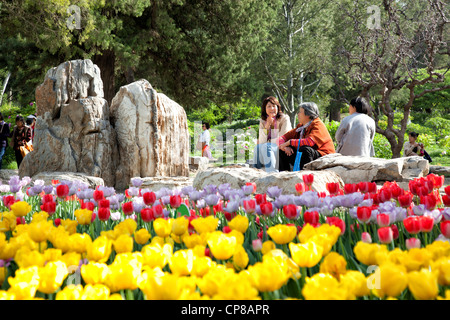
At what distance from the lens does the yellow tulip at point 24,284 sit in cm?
94

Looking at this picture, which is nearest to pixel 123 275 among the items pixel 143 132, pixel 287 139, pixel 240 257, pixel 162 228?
pixel 240 257

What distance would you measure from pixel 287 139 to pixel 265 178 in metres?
1.78

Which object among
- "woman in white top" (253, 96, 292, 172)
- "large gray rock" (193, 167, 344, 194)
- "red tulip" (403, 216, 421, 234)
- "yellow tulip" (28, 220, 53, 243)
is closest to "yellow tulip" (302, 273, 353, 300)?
"red tulip" (403, 216, 421, 234)

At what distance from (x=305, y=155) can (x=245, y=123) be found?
76.7ft

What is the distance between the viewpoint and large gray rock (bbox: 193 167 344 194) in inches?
167

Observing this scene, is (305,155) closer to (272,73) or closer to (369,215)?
(369,215)

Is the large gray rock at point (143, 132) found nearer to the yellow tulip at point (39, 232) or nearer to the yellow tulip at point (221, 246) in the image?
the yellow tulip at point (39, 232)

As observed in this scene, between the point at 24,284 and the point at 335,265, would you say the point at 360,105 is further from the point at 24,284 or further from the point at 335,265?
the point at 24,284

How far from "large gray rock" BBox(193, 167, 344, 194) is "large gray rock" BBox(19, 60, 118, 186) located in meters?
2.79

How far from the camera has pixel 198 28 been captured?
1335 cm

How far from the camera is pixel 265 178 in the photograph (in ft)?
15.0

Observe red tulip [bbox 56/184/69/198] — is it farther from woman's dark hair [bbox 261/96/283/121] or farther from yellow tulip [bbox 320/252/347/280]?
woman's dark hair [bbox 261/96/283/121]

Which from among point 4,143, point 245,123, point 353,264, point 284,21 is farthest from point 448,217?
point 245,123

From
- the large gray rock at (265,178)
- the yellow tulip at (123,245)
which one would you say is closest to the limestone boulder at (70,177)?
the large gray rock at (265,178)
